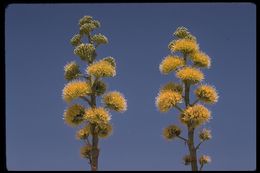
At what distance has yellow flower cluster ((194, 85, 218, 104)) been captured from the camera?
35.9 ft

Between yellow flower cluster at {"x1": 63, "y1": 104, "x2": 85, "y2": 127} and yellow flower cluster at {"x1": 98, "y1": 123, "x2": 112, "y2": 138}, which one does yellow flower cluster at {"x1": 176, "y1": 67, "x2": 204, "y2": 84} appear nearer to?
yellow flower cluster at {"x1": 98, "y1": 123, "x2": 112, "y2": 138}

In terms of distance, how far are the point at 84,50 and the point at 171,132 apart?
3.60 metres

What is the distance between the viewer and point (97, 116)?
11188 mm

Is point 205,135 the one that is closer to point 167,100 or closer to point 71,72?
point 167,100

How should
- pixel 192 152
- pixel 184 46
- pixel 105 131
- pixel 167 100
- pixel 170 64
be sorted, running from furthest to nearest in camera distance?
1. pixel 105 131
2. pixel 184 46
3. pixel 170 64
4. pixel 167 100
5. pixel 192 152

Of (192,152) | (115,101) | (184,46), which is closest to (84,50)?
(115,101)

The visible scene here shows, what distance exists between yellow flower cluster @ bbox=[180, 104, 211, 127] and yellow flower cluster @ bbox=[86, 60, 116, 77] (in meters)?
2.61

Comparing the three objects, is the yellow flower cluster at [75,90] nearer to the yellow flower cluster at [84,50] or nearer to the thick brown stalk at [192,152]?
the yellow flower cluster at [84,50]

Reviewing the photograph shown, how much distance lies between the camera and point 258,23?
30.2ft

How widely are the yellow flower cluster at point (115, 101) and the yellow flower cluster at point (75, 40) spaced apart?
2015 millimetres

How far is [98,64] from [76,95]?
44.8 inches

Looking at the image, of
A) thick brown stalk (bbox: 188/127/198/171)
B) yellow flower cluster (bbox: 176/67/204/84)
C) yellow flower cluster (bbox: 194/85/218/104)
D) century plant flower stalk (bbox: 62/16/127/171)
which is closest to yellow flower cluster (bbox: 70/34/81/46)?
century plant flower stalk (bbox: 62/16/127/171)

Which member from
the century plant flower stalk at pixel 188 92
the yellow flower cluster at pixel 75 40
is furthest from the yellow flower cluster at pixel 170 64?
the yellow flower cluster at pixel 75 40
